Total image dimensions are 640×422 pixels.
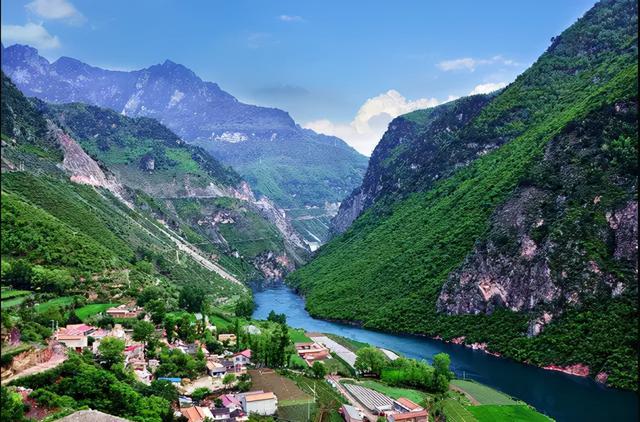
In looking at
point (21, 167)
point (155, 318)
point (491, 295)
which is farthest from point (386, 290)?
point (21, 167)

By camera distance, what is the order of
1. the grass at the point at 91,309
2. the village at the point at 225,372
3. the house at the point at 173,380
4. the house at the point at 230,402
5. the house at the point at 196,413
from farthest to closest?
the grass at the point at 91,309 < the house at the point at 173,380 < the village at the point at 225,372 < the house at the point at 230,402 < the house at the point at 196,413

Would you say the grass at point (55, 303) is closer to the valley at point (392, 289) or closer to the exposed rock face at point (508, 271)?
the valley at point (392, 289)

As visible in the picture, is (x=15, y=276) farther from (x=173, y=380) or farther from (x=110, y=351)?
(x=173, y=380)

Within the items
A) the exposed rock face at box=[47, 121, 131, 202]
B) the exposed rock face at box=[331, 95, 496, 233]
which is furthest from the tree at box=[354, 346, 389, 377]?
the exposed rock face at box=[331, 95, 496, 233]

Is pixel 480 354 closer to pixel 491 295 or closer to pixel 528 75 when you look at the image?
pixel 491 295

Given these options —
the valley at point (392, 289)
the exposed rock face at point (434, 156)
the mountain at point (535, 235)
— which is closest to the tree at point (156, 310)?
the valley at point (392, 289)

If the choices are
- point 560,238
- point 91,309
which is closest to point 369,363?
point 91,309
